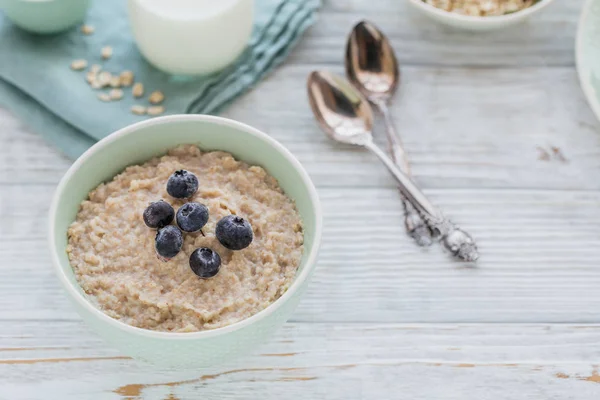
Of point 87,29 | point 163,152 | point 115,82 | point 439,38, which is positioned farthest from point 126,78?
point 439,38

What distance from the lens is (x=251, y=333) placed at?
1.14m

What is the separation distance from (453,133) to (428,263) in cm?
30

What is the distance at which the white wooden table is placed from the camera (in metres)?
1.32

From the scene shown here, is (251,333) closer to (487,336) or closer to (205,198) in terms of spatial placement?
(205,198)

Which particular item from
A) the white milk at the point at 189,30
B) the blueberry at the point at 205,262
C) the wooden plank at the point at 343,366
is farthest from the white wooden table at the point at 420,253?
→ the blueberry at the point at 205,262

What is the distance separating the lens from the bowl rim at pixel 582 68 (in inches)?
61.9

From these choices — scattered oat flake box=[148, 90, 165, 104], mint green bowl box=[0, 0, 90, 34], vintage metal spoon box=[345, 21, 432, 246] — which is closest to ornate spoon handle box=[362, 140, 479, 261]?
vintage metal spoon box=[345, 21, 432, 246]

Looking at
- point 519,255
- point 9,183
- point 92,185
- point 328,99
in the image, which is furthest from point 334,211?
point 9,183

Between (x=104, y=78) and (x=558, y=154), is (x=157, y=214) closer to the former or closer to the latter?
(x=104, y=78)

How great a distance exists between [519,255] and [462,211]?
0.13m

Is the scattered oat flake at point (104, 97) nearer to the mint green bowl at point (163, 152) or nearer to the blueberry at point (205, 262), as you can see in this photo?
the mint green bowl at point (163, 152)

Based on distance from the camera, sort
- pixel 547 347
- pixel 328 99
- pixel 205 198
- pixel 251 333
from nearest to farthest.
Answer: pixel 251 333, pixel 205 198, pixel 547 347, pixel 328 99

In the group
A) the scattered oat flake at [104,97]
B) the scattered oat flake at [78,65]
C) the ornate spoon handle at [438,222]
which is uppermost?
the scattered oat flake at [78,65]

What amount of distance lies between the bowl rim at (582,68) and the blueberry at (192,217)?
0.82 m
